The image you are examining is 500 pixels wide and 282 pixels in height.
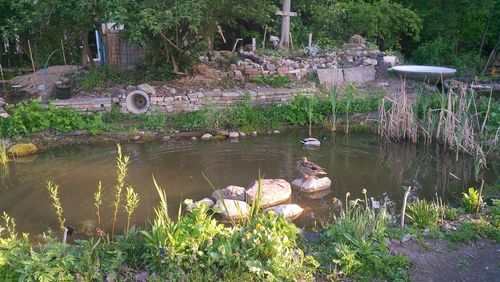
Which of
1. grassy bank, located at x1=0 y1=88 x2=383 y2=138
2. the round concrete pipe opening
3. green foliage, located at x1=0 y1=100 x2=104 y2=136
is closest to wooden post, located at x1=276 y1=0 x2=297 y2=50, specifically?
grassy bank, located at x1=0 y1=88 x2=383 y2=138

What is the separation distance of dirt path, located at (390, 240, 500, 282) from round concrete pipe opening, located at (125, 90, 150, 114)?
6.21 metres

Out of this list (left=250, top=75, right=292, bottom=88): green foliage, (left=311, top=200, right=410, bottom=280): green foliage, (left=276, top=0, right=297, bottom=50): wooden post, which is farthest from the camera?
(left=276, top=0, right=297, bottom=50): wooden post

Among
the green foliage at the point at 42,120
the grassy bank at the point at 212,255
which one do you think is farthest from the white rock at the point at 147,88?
the grassy bank at the point at 212,255

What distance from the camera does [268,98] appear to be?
979cm

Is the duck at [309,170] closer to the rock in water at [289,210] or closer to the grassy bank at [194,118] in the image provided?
the rock in water at [289,210]

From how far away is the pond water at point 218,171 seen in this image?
5715mm

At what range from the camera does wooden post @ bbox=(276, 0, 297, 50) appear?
1228cm

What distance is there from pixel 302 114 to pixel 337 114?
71cm

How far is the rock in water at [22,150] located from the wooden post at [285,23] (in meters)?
6.91

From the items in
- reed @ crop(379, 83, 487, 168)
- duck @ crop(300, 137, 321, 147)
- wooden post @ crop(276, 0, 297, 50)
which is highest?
wooden post @ crop(276, 0, 297, 50)

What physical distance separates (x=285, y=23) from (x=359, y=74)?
250cm

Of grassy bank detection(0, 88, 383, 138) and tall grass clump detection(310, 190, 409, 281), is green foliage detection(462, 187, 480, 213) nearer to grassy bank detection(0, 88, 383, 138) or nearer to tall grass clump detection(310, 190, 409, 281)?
tall grass clump detection(310, 190, 409, 281)

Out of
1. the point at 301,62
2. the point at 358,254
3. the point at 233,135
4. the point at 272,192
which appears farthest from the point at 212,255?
the point at 301,62

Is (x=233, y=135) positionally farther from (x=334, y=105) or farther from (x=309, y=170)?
(x=309, y=170)
